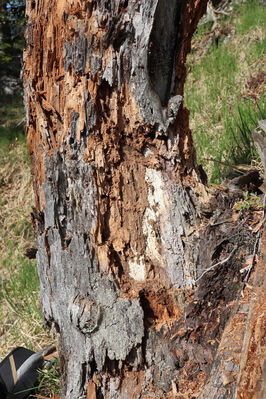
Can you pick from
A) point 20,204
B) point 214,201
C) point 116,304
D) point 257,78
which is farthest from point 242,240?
point 20,204

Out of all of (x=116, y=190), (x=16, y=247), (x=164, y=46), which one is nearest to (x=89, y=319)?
(x=116, y=190)

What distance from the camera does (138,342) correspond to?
171 centimetres

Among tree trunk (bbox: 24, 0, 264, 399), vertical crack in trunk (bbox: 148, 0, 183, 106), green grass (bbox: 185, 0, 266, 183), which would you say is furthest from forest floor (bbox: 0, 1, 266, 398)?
vertical crack in trunk (bbox: 148, 0, 183, 106)

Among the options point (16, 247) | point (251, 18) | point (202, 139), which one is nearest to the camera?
point (202, 139)

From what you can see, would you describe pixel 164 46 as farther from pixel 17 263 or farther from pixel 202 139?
pixel 17 263

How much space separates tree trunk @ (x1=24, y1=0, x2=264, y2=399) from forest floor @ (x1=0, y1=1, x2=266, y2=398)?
1.51 ft

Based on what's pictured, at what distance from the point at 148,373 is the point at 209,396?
0.43 metres

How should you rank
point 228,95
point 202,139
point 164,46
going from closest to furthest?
1. point 164,46
2. point 202,139
3. point 228,95

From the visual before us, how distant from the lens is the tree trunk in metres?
1.70

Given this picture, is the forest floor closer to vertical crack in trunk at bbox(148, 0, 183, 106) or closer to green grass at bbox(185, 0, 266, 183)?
green grass at bbox(185, 0, 266, 183)

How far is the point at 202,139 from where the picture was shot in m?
3.55

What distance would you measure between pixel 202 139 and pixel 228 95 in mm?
1047

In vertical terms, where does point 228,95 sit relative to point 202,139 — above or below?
above

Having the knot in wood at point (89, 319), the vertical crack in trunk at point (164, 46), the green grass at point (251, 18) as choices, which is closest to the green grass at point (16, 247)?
the knot in wood at point (89, 319)
